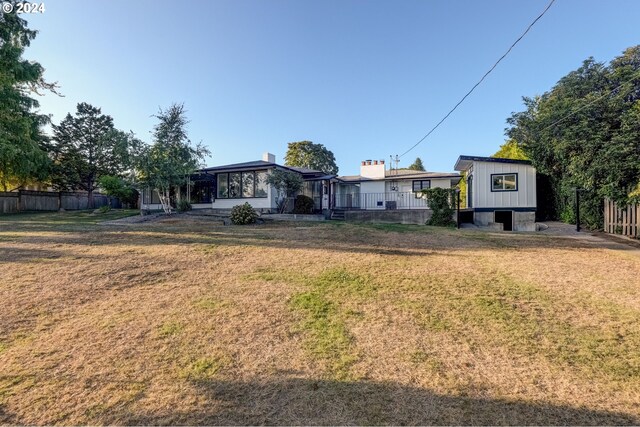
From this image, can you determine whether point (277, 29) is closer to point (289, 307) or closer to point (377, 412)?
point (289, 307)

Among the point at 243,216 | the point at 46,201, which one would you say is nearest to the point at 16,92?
the point at 46,201

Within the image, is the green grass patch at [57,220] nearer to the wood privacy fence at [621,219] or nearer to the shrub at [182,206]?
the shrub at [182,206]

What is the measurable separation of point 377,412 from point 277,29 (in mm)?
14535

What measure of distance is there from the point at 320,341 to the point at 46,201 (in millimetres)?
30275

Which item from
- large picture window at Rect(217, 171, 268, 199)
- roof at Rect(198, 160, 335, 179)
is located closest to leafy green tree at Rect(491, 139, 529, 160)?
roof at Rect(198, 160, 335, 179)

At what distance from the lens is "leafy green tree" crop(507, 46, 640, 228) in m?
11.3

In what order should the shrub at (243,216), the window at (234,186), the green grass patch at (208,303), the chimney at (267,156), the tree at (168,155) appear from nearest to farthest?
the green grass patch at (208,303) < the shrub at (243,216) < the tree at (168,155) < the window at (234,186) < the chimney at (267,156)

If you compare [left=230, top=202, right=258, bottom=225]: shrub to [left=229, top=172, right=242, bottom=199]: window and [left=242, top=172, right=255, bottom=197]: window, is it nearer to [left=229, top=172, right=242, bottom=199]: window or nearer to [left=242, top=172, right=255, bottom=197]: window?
[left=242, top=172, right=255, bottom=197]: window

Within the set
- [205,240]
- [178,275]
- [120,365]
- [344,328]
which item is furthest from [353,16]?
[120,365]

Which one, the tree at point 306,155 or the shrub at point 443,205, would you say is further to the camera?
the tree at point 306,155

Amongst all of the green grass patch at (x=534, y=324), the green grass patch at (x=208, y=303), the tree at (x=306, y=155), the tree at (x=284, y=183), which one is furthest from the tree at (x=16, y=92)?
the tree at (x=306, y=155)

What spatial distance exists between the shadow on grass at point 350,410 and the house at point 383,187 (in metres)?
20.1

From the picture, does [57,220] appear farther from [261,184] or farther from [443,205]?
[443,205]

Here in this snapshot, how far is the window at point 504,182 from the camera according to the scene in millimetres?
17047
